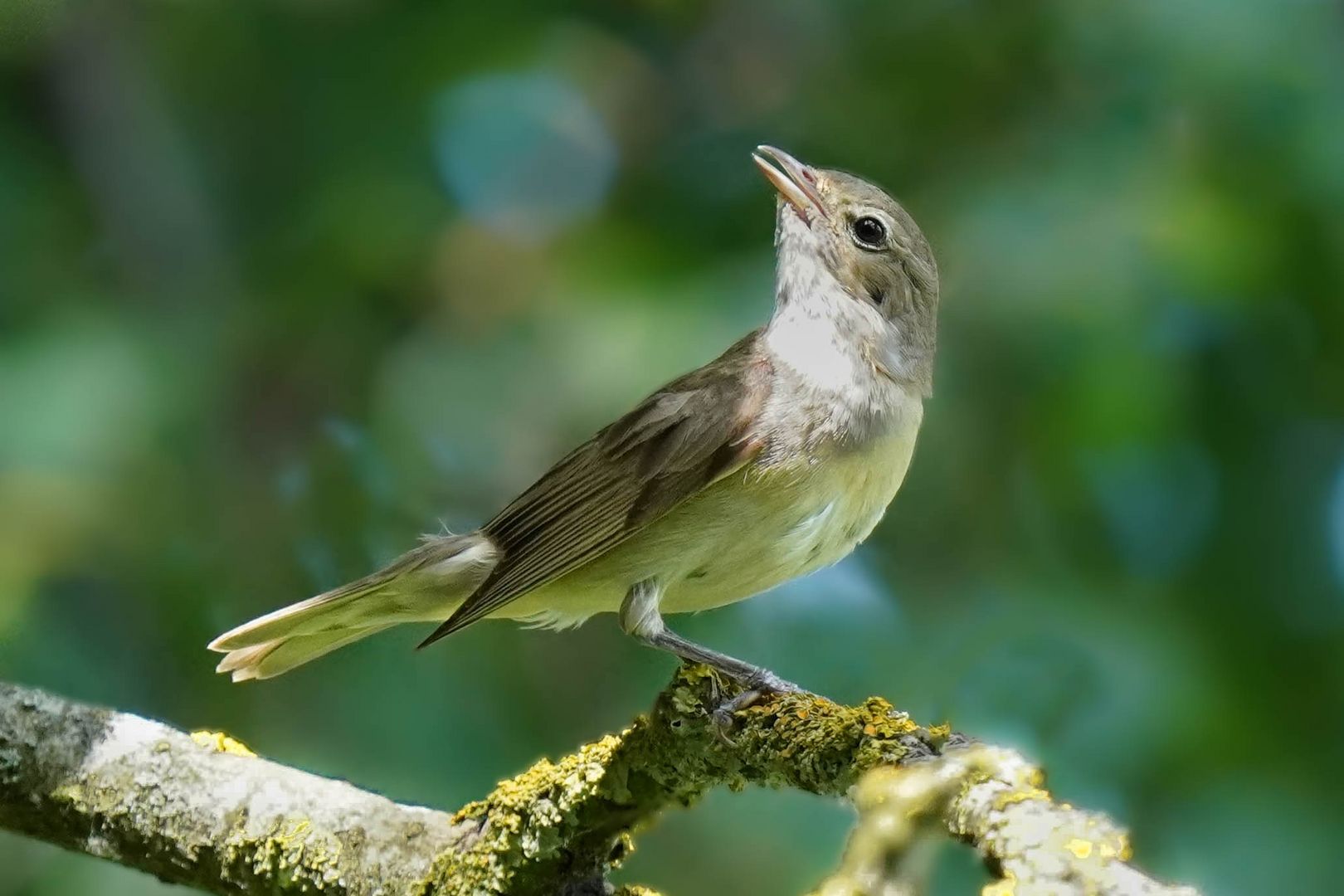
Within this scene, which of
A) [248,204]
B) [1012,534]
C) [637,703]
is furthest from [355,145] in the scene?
[1012,534]

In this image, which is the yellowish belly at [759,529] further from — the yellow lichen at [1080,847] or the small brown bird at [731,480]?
the yellow lichen at [1080,847]

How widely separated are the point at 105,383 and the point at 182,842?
2.83m

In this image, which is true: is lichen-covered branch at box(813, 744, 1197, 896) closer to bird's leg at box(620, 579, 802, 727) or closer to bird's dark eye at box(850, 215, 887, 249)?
bird's leg at box(620, 579, 802, 727)

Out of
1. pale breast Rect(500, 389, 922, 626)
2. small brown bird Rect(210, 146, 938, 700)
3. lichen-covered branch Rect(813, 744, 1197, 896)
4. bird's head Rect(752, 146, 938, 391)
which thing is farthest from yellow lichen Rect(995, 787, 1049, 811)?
bird's head Rect(752, 146, 938, 391)

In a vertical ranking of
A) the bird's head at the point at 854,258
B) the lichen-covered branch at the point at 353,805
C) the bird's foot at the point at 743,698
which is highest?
the bird's head at the point at 854,258

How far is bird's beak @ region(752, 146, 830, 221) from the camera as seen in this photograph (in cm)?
435

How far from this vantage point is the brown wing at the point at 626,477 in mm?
3863

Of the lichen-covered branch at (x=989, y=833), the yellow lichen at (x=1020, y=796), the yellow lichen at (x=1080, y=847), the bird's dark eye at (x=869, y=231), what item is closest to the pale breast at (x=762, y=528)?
the bird's dark eye at (x=869, y=231)

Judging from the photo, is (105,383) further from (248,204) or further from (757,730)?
(757,730)

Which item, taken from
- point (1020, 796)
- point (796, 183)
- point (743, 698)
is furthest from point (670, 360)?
point (1020, 796)

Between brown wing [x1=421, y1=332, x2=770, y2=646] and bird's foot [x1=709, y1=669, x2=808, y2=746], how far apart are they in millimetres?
798

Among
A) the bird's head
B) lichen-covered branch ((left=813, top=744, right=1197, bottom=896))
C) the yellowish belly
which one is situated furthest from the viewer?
the bird's head

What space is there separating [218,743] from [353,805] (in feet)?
1.36

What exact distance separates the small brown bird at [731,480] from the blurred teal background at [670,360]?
752 millimetres
